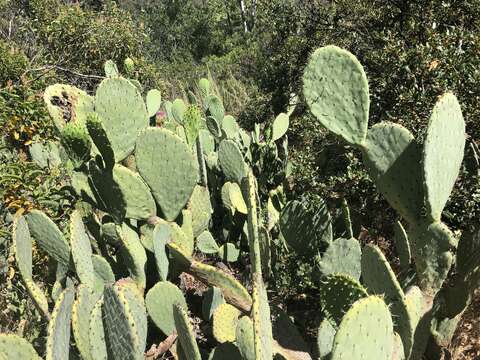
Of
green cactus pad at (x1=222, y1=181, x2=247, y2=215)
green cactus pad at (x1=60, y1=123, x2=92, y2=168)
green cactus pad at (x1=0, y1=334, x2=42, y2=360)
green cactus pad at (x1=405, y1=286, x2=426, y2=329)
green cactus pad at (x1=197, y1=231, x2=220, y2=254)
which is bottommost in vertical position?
green cactus pad at (x1=197, y1=231, x2=220, y2=254)

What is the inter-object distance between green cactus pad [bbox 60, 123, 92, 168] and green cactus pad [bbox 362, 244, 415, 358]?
106 cm

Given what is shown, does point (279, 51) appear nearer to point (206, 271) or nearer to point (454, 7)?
point (454, 7)

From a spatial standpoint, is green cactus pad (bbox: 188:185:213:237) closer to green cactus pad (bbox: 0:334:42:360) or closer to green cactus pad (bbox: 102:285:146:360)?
green cactus pad (bbox: 0:334:42:360)

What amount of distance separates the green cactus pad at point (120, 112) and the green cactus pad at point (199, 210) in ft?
1.48

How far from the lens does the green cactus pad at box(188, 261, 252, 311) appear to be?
5.40ft

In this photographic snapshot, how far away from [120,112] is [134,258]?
64 cm

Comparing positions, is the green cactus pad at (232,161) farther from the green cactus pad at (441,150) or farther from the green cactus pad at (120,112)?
the green cactus pad at (441,150)

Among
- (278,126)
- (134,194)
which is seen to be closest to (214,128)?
(278,126)

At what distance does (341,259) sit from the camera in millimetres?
1836

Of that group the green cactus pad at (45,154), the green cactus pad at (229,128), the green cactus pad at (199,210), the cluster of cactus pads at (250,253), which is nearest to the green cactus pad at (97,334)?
the cluster of cactus pads at (250,253)

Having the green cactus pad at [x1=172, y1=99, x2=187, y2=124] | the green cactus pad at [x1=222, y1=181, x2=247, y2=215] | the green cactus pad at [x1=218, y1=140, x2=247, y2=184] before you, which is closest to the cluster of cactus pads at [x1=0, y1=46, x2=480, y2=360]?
the green cactus pad at [x1=222, y1=181, x2=247, y2=215]

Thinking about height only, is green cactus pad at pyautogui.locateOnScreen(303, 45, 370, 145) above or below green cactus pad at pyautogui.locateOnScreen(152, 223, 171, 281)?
above

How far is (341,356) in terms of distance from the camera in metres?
1.09

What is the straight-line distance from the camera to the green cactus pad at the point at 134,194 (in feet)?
6.53
